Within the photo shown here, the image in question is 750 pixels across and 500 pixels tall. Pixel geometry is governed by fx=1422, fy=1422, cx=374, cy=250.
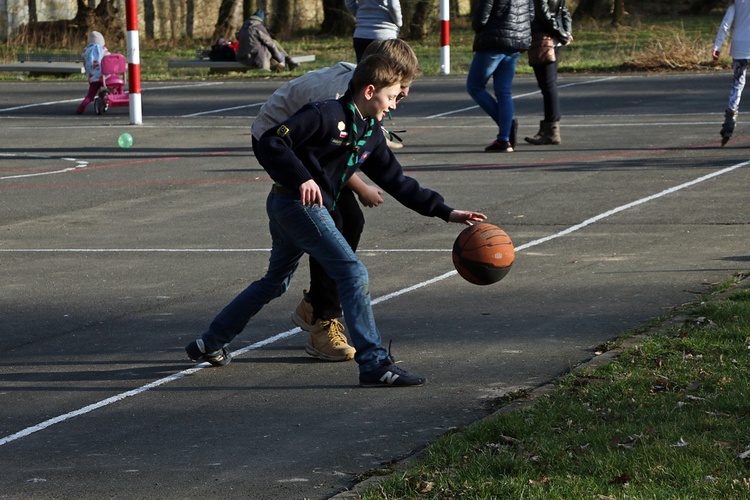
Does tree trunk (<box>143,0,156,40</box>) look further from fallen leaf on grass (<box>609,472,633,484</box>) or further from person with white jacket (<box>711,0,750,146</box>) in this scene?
fallen leaf on grass (<box>609,472,633,484</box>)

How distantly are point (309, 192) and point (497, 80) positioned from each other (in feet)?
33.8

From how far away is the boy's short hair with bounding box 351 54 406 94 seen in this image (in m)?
6.72

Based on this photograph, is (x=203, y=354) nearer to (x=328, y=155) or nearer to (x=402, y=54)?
(x=328, y=155)

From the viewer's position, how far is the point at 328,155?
6926 mm

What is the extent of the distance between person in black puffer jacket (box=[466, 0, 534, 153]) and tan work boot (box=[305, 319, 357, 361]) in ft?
29.9

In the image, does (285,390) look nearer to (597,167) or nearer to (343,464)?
(343,464)

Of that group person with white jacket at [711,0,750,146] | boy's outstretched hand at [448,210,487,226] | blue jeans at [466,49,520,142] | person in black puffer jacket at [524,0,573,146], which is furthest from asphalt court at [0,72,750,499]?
boy's outstretched hand at [448,210,487,226]

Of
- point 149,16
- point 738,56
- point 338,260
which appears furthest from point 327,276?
point 149,16

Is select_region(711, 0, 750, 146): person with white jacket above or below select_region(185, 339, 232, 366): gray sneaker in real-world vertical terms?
above

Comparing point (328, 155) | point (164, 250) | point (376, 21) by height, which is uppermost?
point (376, 21)

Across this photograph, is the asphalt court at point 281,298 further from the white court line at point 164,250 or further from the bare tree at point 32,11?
the bare tree at point 32,11

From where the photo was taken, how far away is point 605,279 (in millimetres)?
9414

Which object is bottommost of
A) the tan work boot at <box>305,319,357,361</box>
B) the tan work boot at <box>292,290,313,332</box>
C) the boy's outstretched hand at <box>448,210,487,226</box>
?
the tan work boot at <box>305,319,357,361</box>

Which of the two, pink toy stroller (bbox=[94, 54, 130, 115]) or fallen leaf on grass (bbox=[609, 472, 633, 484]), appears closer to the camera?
fallen leaf on grass (bbox=[609, 472, 633, 484])
